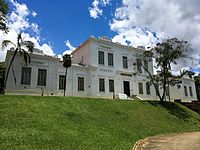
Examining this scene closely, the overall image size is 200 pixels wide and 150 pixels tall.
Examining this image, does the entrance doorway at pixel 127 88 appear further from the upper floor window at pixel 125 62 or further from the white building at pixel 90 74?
the upper floor window at pixel 125 62

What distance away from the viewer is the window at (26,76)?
78.1 feet

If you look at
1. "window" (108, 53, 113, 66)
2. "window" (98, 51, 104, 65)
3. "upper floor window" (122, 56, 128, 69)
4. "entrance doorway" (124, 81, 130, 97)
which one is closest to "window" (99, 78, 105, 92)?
"window" (98, 51, 104, 65)

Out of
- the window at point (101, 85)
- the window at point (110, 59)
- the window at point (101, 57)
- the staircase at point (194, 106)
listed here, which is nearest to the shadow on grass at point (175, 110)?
the staircase at point (194, 106)

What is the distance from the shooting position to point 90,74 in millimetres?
29000

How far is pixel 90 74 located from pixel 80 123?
1560 cm

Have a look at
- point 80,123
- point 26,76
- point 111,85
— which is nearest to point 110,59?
point 111,85

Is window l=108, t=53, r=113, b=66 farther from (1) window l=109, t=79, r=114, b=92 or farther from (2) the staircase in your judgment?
(2) the staircase

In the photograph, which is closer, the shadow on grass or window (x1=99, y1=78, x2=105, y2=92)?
the shadow on grass

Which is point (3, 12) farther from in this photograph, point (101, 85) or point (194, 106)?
point (194, 106)

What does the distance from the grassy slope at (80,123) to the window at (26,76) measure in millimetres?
6863

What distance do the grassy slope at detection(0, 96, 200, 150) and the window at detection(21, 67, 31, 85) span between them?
686 cm

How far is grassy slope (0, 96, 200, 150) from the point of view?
33.4 ft

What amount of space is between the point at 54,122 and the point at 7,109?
371 centimetres

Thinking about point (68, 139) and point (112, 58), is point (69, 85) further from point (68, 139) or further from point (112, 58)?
point (68, 139)
